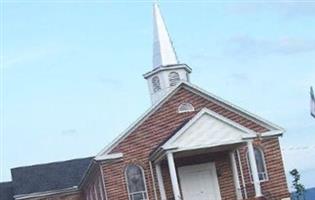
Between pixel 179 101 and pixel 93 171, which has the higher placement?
pixel 179 101

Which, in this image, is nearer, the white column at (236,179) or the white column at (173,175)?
the white column at (173,175)

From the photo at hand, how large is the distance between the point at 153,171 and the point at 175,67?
6757 millimetres

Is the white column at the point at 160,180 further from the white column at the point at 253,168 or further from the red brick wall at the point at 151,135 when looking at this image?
the white column at the point at 253,168

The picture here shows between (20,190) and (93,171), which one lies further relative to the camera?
(20,190)

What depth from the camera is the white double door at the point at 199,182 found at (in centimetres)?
3161

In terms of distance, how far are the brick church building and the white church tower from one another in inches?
127

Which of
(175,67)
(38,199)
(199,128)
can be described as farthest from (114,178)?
(38,199)

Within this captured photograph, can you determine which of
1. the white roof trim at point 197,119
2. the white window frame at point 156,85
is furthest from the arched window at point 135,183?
the white window frame at point 156,85

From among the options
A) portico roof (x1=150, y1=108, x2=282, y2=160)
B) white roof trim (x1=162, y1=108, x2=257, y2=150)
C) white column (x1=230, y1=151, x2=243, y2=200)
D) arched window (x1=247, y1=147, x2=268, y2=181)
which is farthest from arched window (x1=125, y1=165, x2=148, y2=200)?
arched window (x1=247, y1=147, x2=268, y2=181)

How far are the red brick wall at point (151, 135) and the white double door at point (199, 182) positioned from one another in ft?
3.93

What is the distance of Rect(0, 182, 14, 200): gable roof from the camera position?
4350 centimetres

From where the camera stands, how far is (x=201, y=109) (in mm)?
31219

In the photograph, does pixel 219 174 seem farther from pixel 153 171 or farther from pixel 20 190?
pixel 20 190

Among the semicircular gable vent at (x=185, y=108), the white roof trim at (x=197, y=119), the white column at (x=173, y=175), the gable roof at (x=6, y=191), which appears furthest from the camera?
the gable roof at (x=6, y=191)
